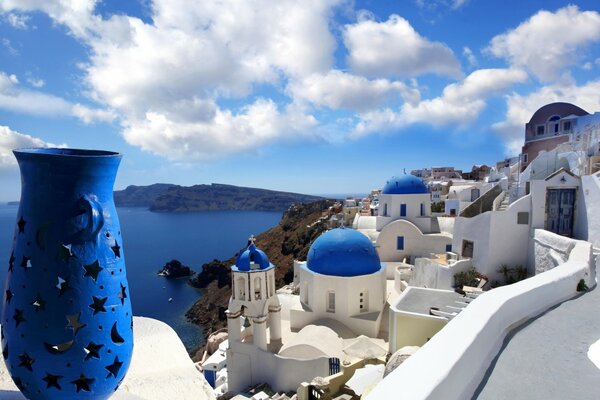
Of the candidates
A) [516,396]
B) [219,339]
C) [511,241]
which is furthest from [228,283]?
[516,396]

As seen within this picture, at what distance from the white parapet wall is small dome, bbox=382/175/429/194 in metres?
14.4

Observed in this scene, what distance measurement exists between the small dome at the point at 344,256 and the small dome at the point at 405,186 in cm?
665

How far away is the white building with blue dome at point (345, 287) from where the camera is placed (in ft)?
39.9

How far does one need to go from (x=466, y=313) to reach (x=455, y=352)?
0.85 meters

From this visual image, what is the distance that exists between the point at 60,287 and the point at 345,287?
1037 centimetres

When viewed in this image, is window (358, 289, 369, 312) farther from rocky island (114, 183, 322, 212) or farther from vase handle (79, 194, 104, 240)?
rocky island (114, 183, 322, 212)

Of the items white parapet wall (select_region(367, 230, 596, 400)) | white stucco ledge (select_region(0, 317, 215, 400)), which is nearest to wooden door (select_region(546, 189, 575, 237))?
white parapet wall (select_region(367, 230, 596, 400))

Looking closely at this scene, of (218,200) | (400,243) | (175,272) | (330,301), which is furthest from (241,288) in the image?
(218,200)

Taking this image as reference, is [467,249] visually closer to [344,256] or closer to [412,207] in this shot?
[344,256]

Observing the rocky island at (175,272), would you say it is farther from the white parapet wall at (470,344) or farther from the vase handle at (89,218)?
the vase handle at (89,218)

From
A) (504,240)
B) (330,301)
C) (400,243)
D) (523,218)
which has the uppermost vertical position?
(523,218)

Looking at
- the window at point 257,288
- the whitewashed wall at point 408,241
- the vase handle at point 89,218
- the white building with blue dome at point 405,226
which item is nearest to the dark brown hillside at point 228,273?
Answer: the white building with blue dome at point 405,226

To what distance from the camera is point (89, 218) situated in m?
2.70

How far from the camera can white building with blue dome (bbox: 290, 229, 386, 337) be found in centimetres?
1216
